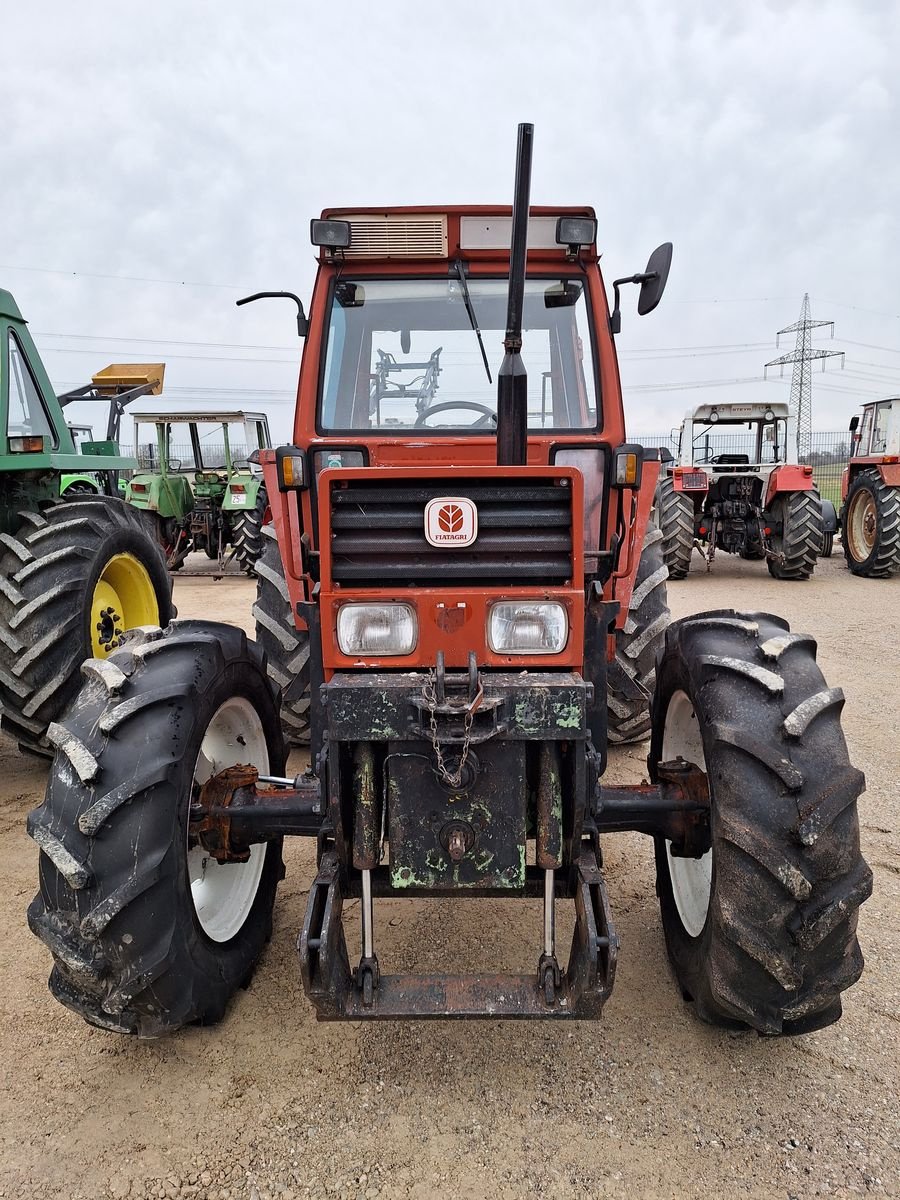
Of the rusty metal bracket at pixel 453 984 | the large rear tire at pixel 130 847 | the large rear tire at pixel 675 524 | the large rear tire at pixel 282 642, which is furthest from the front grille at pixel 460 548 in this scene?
the large rear tire at pixel 675 524

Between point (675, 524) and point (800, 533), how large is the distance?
1.82 m

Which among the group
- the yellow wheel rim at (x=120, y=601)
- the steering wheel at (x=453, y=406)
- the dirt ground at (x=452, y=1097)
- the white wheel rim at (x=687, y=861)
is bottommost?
the dirt ground at (x=452, y=1097)

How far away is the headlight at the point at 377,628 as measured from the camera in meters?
2.33

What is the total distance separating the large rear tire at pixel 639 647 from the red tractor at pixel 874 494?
9060mm

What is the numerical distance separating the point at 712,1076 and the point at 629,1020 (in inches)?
11.9

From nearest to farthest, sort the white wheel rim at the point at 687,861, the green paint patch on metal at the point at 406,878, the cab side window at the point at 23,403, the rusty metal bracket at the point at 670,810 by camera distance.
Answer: the green paint patch on metal at the point at 406,878, the rusty metal bracket at the point at 670,810, the white wheel rim at the point at 687,861, the cab side window at the point at 23,403

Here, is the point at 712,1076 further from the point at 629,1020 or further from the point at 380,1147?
the point at 380,1147

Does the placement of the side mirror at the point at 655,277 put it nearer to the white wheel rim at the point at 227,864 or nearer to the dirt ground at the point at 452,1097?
the white wheel rim at the point at 227,864

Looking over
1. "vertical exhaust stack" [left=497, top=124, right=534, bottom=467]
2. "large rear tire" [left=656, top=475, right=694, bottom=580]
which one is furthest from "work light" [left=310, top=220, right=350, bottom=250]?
"large rear tire" [left=656, top=475, right=694, bottom=580]


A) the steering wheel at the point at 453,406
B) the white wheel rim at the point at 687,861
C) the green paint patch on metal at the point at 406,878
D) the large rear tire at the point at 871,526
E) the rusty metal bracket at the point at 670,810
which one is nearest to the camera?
the green paint patch on metal at the point at 406,878

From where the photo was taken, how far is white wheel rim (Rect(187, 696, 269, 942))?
274 cm

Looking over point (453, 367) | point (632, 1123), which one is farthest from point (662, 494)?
point (632, 1123)

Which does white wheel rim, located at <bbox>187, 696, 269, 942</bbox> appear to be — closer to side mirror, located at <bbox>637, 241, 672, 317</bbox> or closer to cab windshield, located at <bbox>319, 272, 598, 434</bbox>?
cab windshield, located at <bbox>319, 272, 598, 434</bbox>

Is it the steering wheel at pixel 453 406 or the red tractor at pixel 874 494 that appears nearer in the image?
the steering wheel at pixel 453 406
